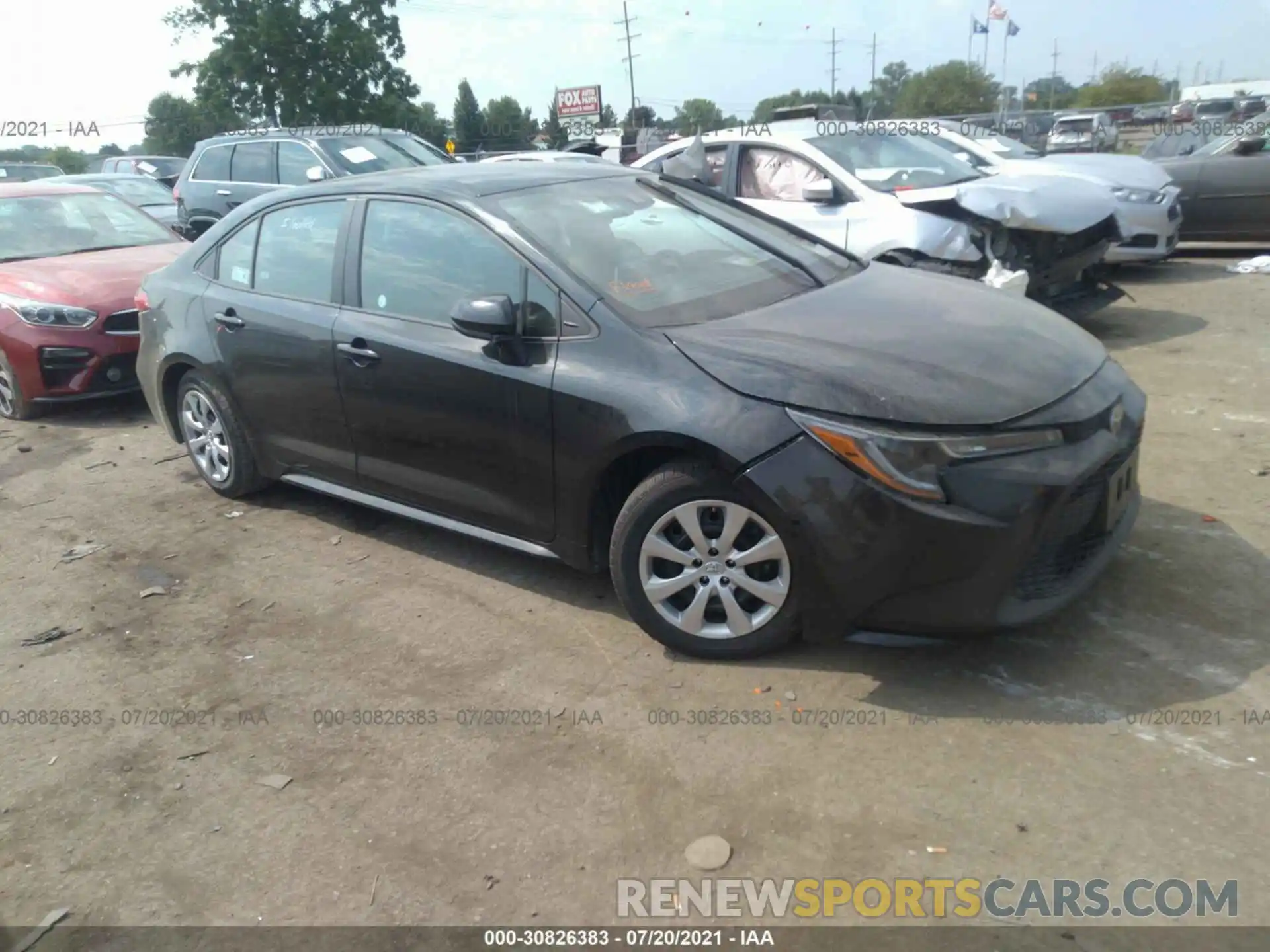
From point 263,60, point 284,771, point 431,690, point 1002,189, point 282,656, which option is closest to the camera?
point 284,771

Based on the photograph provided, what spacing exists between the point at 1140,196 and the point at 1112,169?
Result: 2.17 ft

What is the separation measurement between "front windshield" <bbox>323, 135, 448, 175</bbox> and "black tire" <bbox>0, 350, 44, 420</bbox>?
14.8ft

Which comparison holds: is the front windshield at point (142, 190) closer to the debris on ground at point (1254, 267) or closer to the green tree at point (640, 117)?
the debris on ground at point (1254, 267)

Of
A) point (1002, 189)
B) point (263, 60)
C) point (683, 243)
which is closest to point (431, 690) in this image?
point (683, 243)

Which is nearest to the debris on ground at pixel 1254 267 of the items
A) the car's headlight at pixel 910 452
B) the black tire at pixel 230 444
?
the car's headlight at pixel 910 452

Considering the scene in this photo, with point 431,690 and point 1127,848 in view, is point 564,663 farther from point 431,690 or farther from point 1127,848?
point 1127,848

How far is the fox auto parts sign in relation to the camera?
170 feet

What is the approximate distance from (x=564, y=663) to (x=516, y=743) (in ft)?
1.59

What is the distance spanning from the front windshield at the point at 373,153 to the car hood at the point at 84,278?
352cm

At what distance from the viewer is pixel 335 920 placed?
2.61m

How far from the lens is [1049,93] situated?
61.7 metres

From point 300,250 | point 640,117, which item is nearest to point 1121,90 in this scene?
point 640,117

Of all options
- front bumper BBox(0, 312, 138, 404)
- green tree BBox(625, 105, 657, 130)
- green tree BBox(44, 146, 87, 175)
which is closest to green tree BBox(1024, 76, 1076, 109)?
green tree BBox(625, 105, 657, 130)

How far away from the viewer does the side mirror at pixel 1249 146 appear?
10.6 meters
